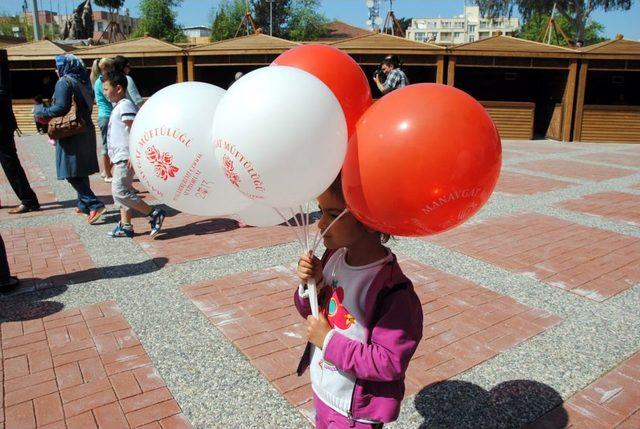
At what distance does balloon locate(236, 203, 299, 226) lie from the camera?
1882 mm

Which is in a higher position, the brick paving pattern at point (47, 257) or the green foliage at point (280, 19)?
the green foliage at point (280, 19)

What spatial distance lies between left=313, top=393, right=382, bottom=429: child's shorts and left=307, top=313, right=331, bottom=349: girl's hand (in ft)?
0.95

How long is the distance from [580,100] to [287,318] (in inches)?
587

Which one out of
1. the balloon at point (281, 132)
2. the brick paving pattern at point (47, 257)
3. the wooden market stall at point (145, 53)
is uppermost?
the wooden market stall at point (145, 53)

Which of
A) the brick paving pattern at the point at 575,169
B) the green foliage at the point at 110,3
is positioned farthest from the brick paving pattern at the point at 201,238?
the green foliage at the point at 110,3

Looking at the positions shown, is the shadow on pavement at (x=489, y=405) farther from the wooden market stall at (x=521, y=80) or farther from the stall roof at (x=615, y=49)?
the stall roof at (x=615, y=49)

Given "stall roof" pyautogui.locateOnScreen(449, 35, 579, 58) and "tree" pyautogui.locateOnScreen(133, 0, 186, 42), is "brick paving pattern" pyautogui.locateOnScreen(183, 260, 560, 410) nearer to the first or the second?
"stall roof" pyautogui.locateOnScreen(449, 35, 579, 58)

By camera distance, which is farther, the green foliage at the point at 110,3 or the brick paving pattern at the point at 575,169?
the green foliage at the point at 110,3

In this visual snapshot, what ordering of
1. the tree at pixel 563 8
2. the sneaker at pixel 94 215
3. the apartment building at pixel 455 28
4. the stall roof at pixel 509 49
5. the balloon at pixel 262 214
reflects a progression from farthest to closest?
1. the apartment building at pixel 455 28
2. the tree at pixel 563 8
3. the stall roof at pixel 509 49
4. the sneaker at pixel 94 215
5. the balloon at pixel 262 214

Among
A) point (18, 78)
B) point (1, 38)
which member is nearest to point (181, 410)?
point (18, 78)

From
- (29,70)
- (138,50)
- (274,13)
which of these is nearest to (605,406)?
(138,50)

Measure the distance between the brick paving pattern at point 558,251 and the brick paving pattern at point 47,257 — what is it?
365 cm

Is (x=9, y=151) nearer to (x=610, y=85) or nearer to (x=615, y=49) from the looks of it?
(x=615, y=49)

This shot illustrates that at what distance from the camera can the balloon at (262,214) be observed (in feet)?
6.17
